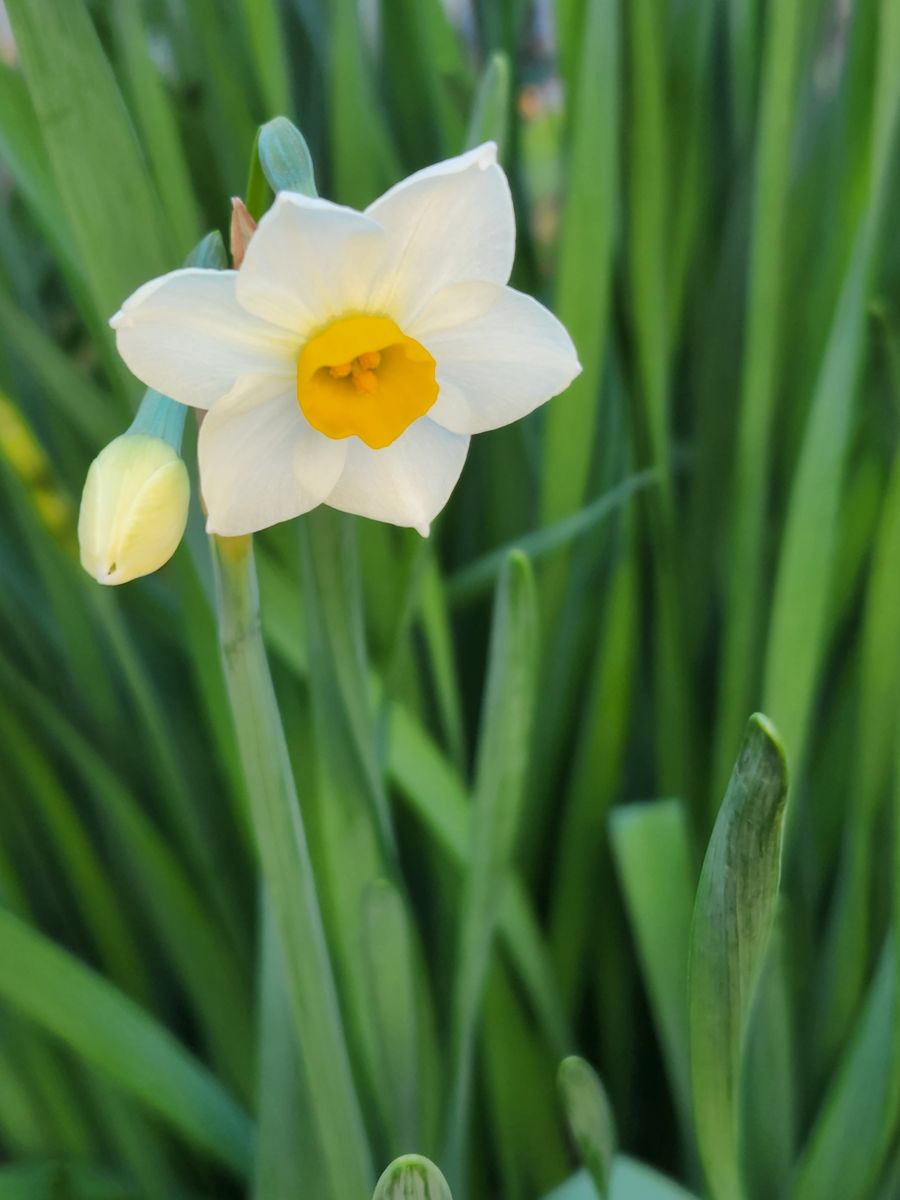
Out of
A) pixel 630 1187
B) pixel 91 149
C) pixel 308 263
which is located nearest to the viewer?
pixel 308 263

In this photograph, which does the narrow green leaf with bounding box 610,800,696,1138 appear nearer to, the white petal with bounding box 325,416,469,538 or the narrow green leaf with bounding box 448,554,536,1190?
the narrow green leaf with bounding box 448,554,536,1190

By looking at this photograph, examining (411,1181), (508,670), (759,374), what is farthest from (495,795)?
(759,374)

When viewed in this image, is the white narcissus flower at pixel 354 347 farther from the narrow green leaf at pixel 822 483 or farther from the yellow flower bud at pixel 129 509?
the narrow green leaf at pixel 822 483

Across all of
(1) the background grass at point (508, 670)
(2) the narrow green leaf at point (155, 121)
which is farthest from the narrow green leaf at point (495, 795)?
(2) the narrow green leaf at point (155, 121)

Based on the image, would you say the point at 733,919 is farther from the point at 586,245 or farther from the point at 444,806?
the point at 586,245

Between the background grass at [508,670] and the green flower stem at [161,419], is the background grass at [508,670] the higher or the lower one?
the lower one

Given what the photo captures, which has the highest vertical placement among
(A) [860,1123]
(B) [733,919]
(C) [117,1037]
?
(B) [733,919]
